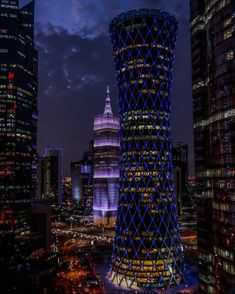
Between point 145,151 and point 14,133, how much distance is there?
48.4 metres

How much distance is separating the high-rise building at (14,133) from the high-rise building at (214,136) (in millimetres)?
63424

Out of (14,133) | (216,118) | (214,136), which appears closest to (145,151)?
(214,136)

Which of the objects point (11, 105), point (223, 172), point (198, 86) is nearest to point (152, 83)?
point (198, 86)

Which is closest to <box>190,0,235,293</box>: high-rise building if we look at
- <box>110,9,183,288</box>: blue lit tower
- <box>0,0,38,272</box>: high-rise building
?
<box>110,9,183,288</box>: blue lit tower

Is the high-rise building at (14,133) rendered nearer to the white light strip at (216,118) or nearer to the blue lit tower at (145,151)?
the blue lit tower at (145,151)

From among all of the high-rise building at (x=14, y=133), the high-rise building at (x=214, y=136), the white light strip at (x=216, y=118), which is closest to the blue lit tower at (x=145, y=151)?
the high-rise building at (x=214, y=136)

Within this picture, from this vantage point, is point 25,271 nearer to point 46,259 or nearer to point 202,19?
point 46,259

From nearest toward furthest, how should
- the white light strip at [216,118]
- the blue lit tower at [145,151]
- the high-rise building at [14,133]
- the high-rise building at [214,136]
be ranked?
the high-rise building at [214,136] < the white light strip at [216,118] < the blue lit tower at [145,151] < the high-rise building at [14,133]

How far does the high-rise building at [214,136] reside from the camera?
6278cm

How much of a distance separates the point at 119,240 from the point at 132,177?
17.6 metres

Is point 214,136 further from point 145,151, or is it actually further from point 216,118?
point 145,151

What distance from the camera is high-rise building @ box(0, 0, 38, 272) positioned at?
11562cm

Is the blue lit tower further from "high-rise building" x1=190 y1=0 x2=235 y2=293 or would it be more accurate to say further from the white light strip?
the white light strip

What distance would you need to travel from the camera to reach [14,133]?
12281 cm
